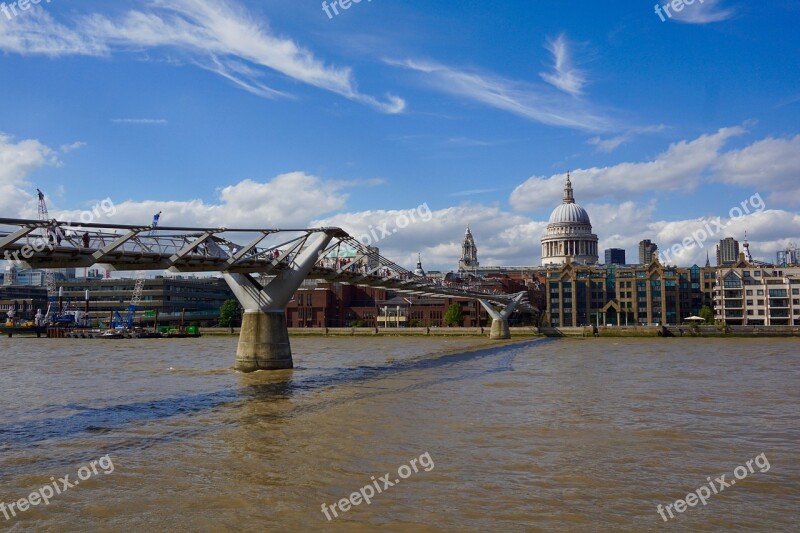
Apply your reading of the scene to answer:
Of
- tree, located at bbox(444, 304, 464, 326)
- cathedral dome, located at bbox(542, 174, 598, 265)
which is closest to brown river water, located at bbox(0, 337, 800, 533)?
tree, located at bbox(444, 304, 464, 326)

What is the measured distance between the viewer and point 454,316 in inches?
4970

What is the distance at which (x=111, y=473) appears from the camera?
15570mm

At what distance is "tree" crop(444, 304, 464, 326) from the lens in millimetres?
126188

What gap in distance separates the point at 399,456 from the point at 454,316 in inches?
4306

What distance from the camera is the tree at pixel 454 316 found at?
12619 cm

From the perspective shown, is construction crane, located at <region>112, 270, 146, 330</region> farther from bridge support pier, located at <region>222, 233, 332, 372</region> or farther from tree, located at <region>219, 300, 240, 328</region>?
bridge support pier, located at <region>222, 233, 332, 372</region>

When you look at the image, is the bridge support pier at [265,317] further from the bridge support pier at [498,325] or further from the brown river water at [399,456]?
the bridge support pier at [498,325]

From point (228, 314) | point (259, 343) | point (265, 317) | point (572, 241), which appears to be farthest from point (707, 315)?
point (259, 343)

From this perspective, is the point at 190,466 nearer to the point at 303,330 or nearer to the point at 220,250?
the point at 220,250

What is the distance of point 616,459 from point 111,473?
36.0ft

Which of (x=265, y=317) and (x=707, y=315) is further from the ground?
(x=707, y=315)

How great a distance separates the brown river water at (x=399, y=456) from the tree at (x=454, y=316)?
9192cm

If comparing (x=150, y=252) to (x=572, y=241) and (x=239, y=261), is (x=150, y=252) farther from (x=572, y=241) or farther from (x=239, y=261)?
(x=572, y=241)

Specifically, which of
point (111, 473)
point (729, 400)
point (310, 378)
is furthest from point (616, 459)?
point (310, 378)
